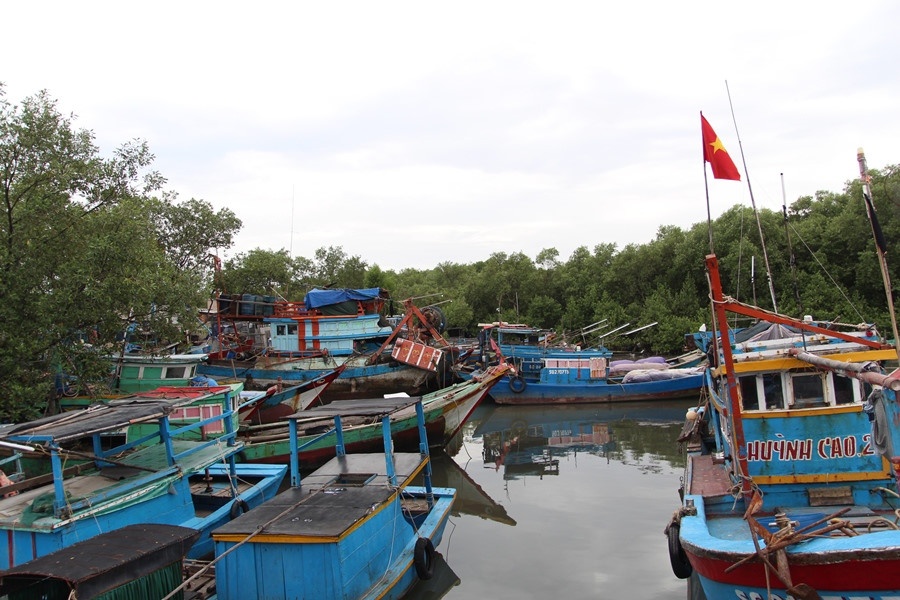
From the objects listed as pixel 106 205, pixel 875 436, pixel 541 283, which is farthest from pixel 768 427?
pixel 541 283

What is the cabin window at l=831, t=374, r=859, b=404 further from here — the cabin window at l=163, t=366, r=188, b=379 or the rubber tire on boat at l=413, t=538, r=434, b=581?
the cabin window at l=163, t=366, r=188, b=379

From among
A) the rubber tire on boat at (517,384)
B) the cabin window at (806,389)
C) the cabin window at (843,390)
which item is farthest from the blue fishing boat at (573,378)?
the cabin window at (843,390)

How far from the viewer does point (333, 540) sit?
20.1 feet

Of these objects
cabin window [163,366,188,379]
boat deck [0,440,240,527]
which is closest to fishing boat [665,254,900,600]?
boat deck [0,440,240,527]

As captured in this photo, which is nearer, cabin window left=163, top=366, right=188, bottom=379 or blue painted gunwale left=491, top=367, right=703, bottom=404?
cabin window left=163, top=366, right=188, bottom=379

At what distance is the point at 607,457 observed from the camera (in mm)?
16375

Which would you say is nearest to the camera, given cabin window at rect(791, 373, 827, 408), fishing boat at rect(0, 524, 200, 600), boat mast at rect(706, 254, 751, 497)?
fishing boat at rect(0, 524, 200, 600)

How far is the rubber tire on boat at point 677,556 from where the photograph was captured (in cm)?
767

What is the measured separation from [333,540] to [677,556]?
14.6 feet

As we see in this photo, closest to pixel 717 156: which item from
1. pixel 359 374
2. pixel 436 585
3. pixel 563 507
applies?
pixel 436 585

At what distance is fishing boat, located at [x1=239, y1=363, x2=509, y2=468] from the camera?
14008 millimetres

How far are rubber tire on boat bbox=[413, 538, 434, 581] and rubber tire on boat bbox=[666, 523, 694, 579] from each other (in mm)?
3208

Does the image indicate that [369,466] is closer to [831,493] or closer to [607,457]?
[831,493]

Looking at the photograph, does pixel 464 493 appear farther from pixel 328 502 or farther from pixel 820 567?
pixel 820 567
